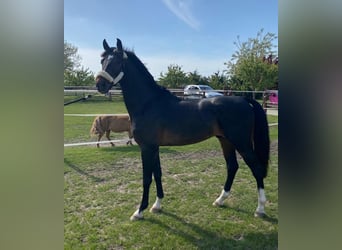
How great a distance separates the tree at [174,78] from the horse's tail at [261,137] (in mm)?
11480

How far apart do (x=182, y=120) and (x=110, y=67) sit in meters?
0.91

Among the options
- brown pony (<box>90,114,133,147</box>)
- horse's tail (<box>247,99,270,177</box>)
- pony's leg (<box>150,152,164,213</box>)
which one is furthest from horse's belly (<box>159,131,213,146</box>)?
brown pony (<box>90,114,133,147</box>)

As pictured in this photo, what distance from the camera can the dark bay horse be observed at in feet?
8.09

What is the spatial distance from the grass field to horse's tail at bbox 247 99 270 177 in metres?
0.58

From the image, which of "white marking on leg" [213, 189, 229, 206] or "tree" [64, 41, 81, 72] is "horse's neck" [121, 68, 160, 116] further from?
"white marking on leg" [213, 189, 229, 206]

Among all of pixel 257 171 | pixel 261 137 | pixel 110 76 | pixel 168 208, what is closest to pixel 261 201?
pixel 257 171

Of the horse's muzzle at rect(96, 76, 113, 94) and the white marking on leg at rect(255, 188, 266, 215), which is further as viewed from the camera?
the white marking on leg at rect(255, 188, 266, 215)

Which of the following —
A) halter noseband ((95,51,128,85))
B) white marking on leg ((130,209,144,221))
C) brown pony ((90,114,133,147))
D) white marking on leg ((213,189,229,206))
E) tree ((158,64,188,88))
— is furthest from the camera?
tree ((158,64,188,88))

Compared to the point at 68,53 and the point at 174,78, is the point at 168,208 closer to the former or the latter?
the point at 68,53

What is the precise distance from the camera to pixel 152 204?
2830 mm

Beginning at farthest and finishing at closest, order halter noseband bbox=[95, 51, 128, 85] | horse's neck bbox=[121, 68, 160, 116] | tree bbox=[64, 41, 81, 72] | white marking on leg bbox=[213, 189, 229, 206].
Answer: white marking on leg bbox=[213, 189, 229, 206], horse's neck bbox=[121, 68, 160, 116], halter noseband bbox=[95, 51, 128, 85], tree bbox=[64, 41, 81, 72]
